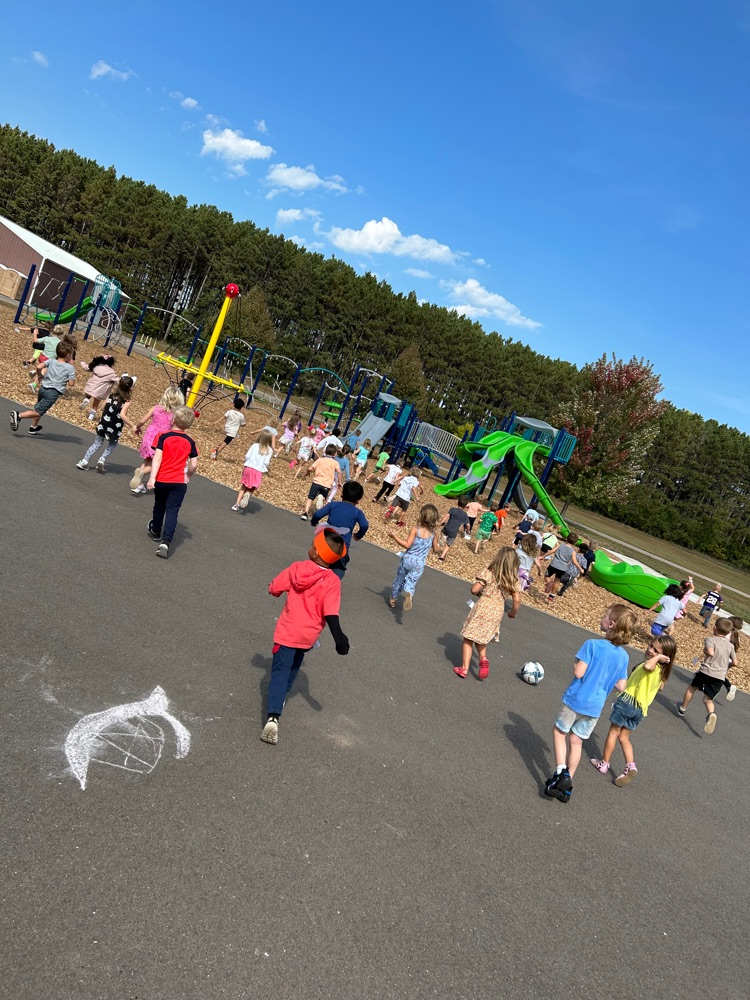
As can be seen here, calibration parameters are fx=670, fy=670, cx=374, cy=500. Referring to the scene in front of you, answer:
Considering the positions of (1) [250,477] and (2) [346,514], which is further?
(1) [250,477]

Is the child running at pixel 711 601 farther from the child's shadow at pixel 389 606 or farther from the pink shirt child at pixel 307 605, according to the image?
the pink shirt child at pixel 307 605

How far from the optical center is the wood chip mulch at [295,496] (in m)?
14.4

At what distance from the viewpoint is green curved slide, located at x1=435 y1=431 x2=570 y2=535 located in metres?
22.4

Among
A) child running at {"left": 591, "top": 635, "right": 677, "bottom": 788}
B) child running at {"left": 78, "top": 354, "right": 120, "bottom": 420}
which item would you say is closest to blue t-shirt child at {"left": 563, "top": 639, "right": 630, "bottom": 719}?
child running at {"left": 591, "top": 635, "right": 677, "bottom": 788}

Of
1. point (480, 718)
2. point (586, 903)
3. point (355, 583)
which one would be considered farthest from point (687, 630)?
point (586, 903)

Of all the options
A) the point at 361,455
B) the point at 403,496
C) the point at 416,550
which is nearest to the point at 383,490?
the point at 361,455

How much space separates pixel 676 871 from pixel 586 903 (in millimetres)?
1514

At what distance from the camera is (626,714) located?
22.7 feet

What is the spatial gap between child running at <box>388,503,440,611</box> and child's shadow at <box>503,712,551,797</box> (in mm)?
2481

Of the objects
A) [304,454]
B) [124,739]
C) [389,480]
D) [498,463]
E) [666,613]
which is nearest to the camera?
[124,739]

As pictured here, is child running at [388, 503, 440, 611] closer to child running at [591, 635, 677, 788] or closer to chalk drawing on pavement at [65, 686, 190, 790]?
child running at [591, 635, 677, 788]

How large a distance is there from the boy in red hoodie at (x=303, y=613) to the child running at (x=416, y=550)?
3971 mm

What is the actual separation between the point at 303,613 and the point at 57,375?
24.8 ft

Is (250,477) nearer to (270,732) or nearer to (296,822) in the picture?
(270,732)
